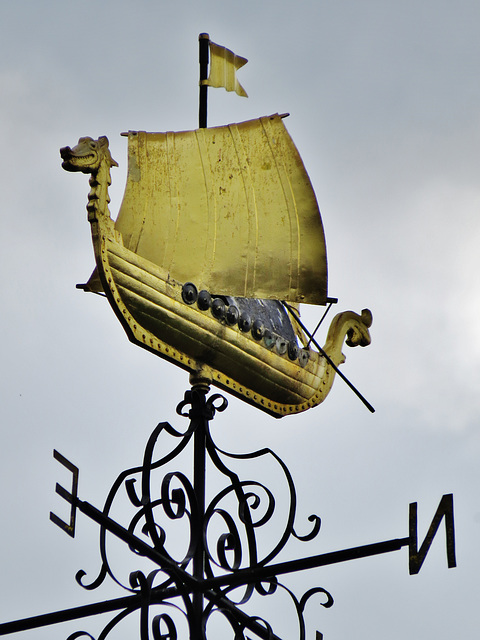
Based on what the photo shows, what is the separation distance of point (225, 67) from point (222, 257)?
63.0 inches

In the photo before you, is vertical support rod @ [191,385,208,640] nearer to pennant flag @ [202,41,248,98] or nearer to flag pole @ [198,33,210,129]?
flag pole @ [198,33,210,129]

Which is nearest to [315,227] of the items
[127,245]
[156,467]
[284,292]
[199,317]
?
[284,292]

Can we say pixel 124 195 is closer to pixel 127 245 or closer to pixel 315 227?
pixel 127 245

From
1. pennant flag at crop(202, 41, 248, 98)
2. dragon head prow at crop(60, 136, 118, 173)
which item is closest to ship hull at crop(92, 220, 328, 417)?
dragon head prow at crop(60, 136, 118, 173)

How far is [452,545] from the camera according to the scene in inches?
244

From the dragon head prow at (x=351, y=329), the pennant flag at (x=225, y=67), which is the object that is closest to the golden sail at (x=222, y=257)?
the dragon head prow at (x=351, y=329)

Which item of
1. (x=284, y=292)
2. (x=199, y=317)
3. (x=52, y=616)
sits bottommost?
(x=52, y=616)

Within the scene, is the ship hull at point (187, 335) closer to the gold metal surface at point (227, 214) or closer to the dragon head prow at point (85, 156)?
the dragon head prow at point (85, 156)

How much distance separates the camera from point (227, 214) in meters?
8.55

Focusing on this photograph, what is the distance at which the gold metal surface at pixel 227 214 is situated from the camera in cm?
Result: 830

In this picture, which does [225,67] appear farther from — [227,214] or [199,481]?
[199,481]

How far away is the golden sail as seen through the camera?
7316 mm

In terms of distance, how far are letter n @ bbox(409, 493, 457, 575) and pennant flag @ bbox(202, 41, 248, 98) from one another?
370 cm

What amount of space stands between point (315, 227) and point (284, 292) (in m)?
0.61
